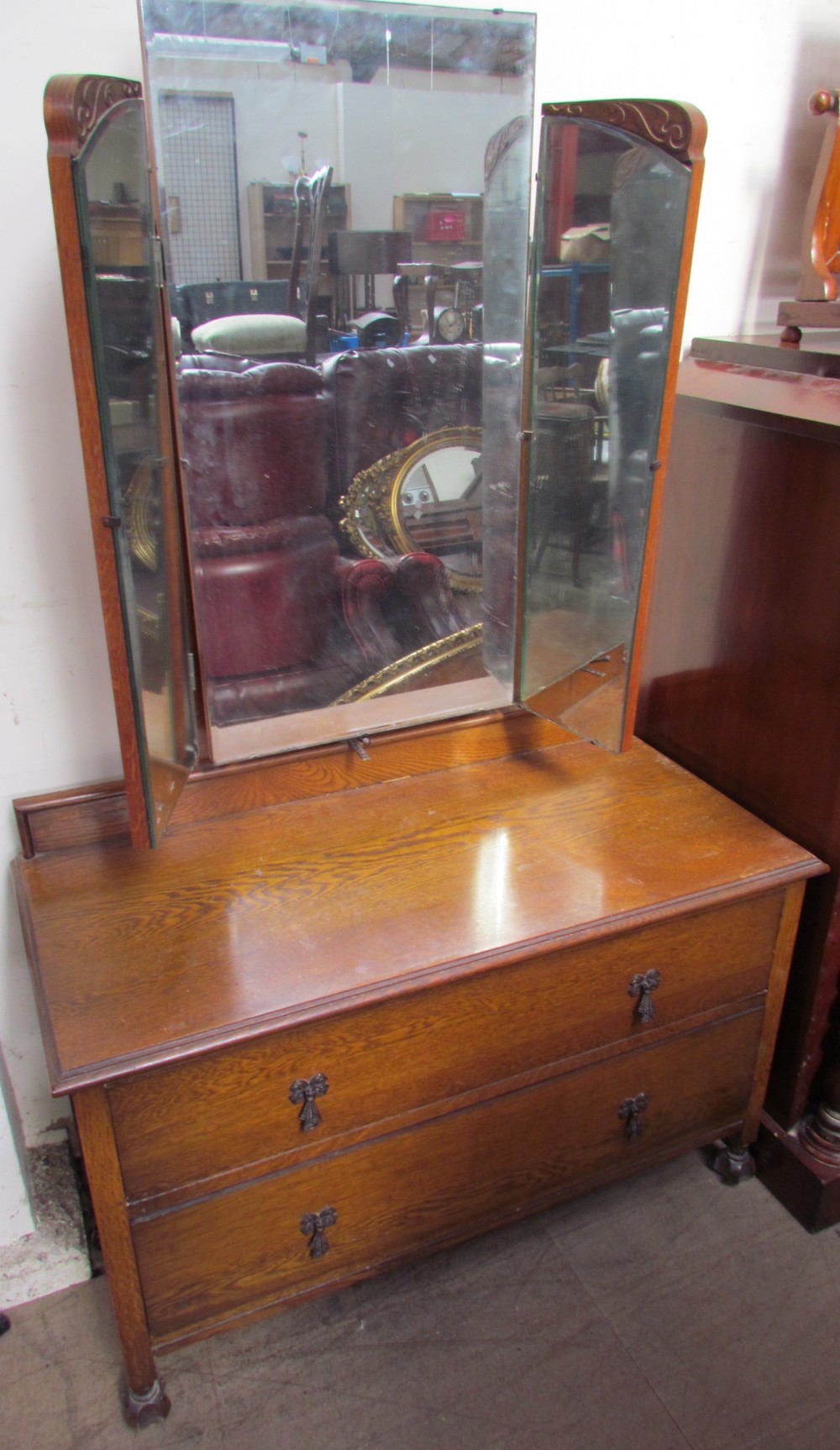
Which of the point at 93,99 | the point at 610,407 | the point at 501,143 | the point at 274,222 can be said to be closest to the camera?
the point at 93,99

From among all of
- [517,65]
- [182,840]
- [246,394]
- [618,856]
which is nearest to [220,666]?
[182,840]

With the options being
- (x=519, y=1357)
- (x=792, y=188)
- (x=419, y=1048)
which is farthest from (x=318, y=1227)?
(x=792, y=188)

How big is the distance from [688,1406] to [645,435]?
1.36m

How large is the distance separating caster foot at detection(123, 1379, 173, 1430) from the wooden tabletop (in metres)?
0.58

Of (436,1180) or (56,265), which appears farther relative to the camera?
(436,1180)

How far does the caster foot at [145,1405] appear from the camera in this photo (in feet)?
4.42

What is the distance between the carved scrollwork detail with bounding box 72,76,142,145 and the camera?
90cm

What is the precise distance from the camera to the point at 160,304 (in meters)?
1.19

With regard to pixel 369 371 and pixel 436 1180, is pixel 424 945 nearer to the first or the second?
pixel 436 1180

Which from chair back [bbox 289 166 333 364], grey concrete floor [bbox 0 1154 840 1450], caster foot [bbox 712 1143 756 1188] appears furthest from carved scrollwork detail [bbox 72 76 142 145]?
caster foot [bbox 712 1143 756 1188]

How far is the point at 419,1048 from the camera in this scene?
4.31 feet

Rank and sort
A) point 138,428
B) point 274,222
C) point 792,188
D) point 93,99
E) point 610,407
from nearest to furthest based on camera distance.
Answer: point 93,99 → point 138,428 → point 274,222 → point 610,407 → point 792,188

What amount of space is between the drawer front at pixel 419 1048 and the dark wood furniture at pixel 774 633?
20cm

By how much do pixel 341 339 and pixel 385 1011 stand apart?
87 centimetres
